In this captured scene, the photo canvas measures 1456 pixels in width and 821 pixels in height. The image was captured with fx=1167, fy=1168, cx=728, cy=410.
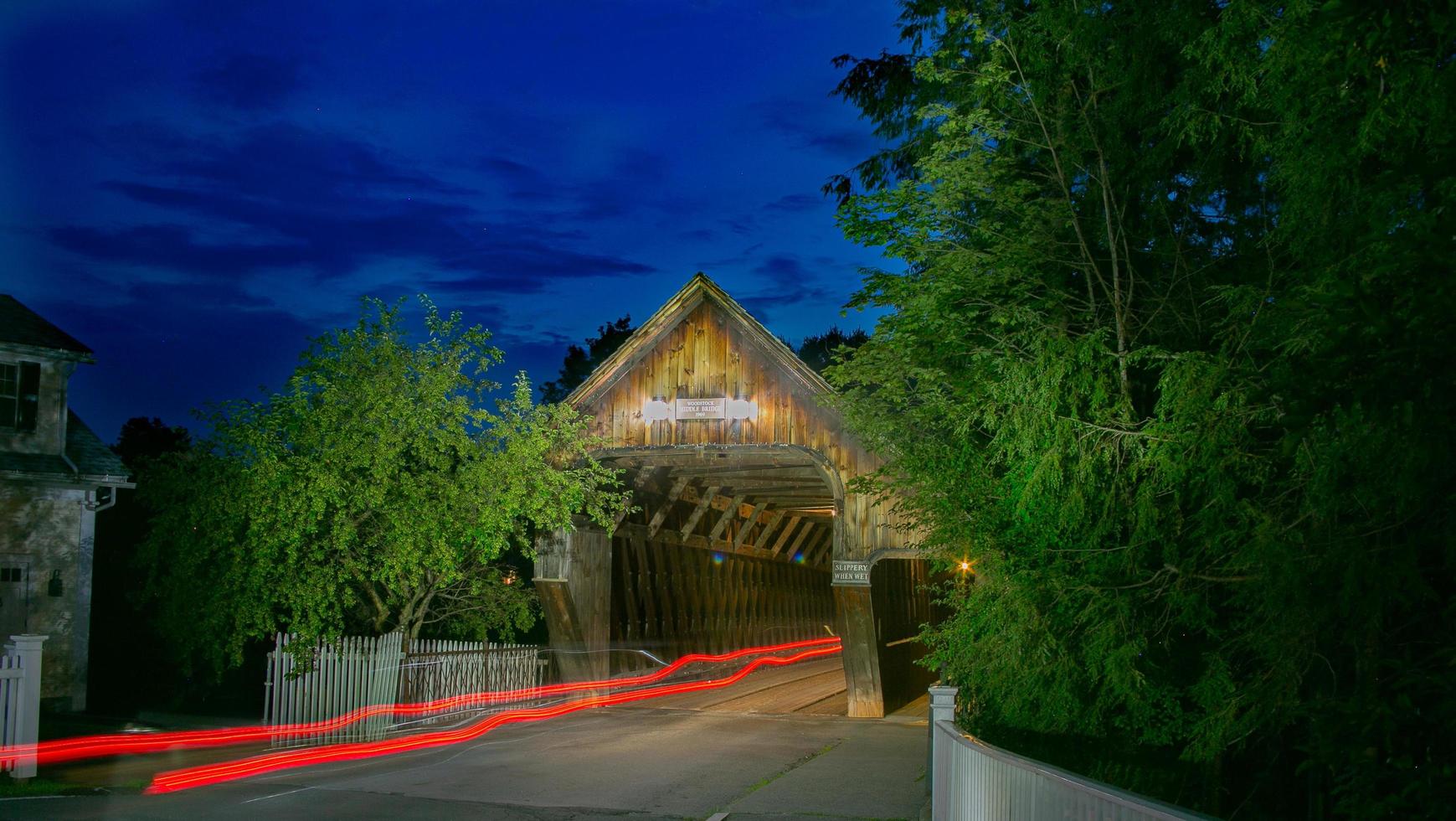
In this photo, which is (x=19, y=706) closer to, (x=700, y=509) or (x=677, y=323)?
(x=677, y=323)

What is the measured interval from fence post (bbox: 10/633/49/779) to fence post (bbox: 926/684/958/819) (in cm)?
824

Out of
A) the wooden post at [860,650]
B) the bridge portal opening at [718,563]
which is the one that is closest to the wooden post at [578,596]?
the bridge portal opening at [718,563]

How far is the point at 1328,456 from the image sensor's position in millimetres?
6578

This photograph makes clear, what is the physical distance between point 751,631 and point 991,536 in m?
19.3

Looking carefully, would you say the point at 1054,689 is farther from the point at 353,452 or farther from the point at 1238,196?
the point at 353,452

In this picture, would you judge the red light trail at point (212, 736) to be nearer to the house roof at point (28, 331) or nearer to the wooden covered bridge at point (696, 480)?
the wooden covered bridge at point (696, 480)

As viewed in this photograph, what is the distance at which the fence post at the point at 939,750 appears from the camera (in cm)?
805

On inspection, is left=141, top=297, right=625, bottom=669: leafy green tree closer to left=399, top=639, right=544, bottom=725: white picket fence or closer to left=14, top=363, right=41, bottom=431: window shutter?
left=399, top=639, right=544, bottom=725: white picket fence

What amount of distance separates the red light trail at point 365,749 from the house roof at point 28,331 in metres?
8.77

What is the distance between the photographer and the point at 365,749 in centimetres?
1420

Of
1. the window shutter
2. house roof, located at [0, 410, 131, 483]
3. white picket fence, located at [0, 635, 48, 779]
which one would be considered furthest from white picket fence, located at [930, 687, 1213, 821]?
the window shutter

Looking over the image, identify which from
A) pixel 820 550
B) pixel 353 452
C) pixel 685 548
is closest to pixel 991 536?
pixel 353 452

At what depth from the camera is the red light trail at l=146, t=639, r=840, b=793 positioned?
453 inches

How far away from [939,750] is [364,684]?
957 centimetres
